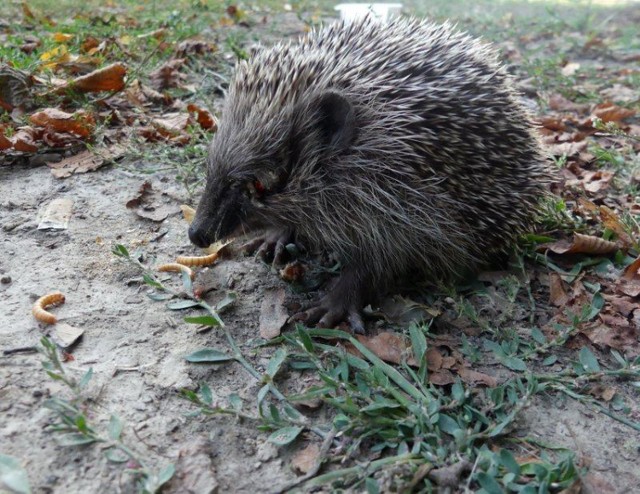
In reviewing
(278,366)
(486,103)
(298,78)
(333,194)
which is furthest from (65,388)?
(486,103)

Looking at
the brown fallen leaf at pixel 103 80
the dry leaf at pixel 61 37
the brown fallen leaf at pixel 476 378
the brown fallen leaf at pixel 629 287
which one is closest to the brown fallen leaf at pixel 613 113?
the brown fallen leaf at pixel 629 287

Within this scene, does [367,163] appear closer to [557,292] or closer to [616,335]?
[557,292]

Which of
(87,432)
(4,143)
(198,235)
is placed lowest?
(87,432)

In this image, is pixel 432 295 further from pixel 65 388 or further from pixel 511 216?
pixel 65 388

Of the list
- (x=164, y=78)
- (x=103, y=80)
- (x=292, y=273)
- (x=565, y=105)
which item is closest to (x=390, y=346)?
(x=292, y=273)

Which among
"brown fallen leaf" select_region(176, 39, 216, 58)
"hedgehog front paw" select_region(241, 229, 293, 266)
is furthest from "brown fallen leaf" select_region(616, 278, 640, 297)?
"brown fallen leaf" select_region(176, 39, 216, 58)
